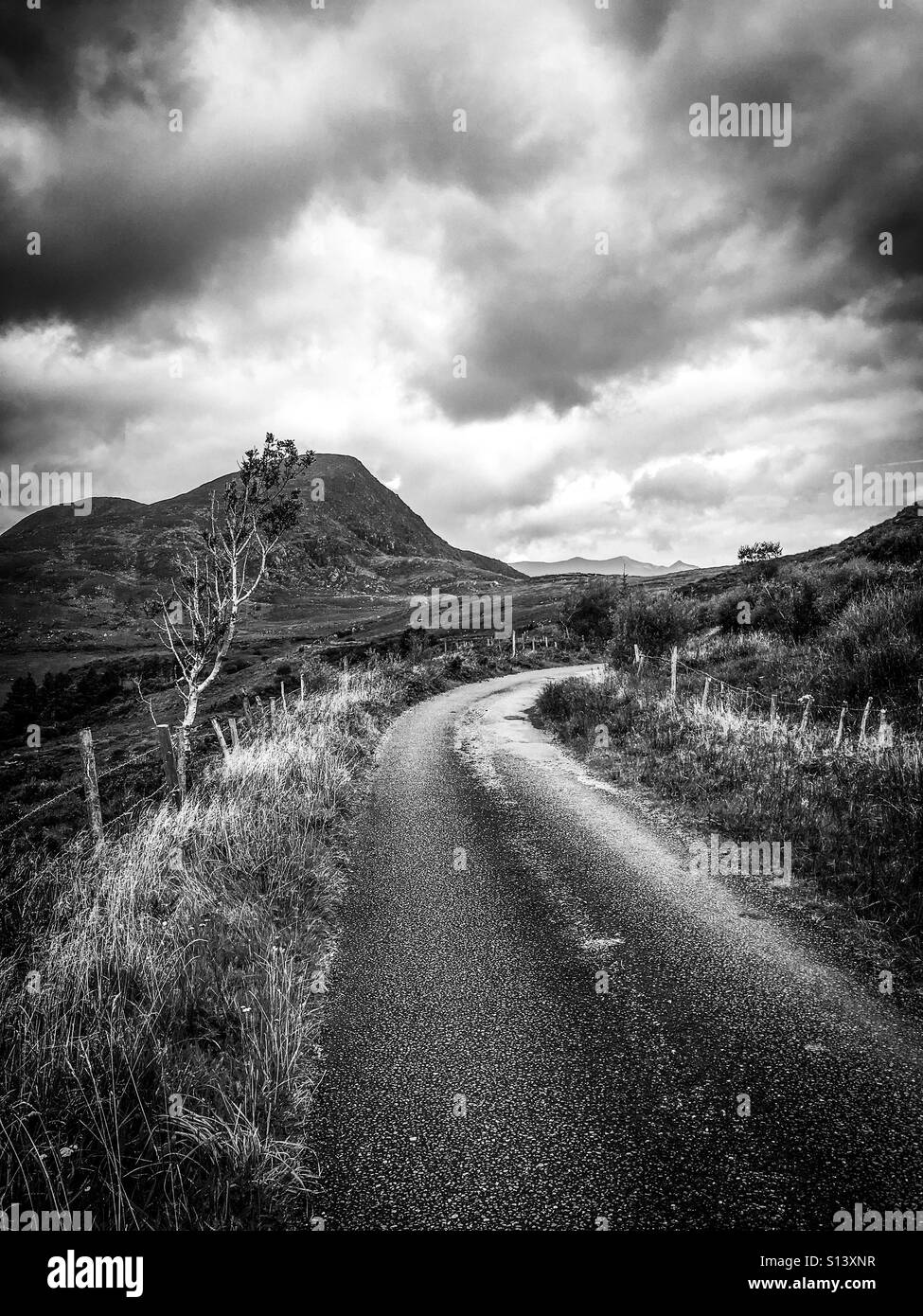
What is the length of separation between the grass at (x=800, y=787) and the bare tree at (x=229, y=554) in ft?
39.2

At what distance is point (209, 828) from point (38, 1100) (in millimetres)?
4233

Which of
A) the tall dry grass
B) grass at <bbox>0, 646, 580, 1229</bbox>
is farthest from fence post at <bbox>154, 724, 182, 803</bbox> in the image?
the tall dry grass

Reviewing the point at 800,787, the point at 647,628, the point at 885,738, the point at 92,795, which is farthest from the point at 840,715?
the point at 647,628

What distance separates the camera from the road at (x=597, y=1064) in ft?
9.14

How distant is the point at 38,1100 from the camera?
10.6ft

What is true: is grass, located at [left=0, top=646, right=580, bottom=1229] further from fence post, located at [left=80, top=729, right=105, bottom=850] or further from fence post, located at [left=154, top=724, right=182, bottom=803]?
fence post, located at [left=154, top=724, right=182, bottom=803]

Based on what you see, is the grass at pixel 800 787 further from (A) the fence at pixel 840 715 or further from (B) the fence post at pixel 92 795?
(B) the fence post at pixel 92 795

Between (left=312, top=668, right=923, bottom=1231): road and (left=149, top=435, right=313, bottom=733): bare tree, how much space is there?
569 inches

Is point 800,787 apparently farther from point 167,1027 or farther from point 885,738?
point 167,1027

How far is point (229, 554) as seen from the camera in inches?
777

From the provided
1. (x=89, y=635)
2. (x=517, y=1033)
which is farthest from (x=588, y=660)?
(x=89, y=635)

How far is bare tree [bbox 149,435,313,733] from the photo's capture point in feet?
61.8

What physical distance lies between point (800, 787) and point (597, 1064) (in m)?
6.49
